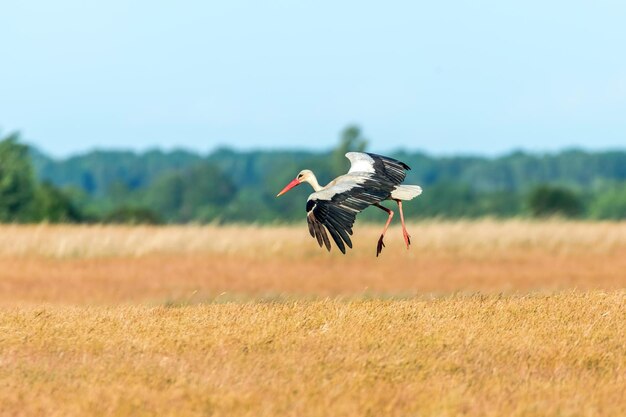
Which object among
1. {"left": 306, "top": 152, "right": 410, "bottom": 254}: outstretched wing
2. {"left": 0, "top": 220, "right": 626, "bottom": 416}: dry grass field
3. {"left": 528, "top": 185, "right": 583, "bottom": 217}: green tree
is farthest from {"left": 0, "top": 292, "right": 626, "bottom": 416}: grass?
{"left": 528, "top": 185, "right": 583, "bottom": 217}: green tree

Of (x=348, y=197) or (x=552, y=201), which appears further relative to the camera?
(x=552, y=201)

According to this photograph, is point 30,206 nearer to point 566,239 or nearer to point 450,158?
point 566,239

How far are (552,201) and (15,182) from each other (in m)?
33.2

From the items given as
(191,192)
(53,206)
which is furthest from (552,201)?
(191,192)

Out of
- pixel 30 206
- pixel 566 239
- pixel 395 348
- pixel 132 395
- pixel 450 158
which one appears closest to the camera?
pixel 132 395

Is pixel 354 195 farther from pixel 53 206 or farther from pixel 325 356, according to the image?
pixel 53 206

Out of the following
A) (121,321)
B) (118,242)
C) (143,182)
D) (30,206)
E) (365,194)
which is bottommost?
(143,182)

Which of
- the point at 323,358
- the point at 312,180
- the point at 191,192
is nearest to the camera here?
the point at 323,358

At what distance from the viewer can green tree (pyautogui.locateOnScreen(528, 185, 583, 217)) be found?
67500 mm

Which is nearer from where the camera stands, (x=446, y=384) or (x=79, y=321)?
(x=446, y=384)

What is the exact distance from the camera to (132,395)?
7070 mm

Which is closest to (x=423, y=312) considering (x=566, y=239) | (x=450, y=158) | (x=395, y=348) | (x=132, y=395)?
(x=395, y=348)

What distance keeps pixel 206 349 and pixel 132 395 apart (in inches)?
70.0

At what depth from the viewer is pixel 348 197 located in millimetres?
10844
